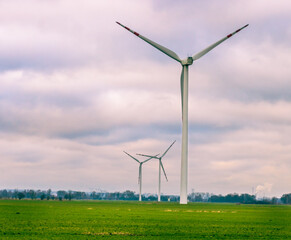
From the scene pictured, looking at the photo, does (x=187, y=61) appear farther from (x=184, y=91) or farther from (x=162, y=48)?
(x=184, y=91)

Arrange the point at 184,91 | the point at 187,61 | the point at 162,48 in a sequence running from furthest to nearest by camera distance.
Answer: the point at 187,61 → the point at 162,48 → the point at 184,91

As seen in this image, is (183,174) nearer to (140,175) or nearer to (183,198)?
(183,198)

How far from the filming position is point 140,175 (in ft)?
616

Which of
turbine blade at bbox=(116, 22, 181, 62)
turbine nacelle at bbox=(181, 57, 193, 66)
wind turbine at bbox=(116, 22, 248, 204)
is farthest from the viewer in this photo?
turbine nacelle at bbox=(181, 57, 193, 66)

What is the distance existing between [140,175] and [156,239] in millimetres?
158446

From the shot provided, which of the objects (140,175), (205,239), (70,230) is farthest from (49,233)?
(140,175)

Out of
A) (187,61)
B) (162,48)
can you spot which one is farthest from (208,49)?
(162,48)

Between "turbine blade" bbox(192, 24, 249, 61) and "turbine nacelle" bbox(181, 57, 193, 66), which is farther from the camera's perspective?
"turbine nacelle" bbox(181, 57, 193, 66)

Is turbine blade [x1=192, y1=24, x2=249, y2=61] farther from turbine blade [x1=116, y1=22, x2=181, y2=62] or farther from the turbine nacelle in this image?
turbine blade [x1=116, y1=22, x2=181, y2=62]

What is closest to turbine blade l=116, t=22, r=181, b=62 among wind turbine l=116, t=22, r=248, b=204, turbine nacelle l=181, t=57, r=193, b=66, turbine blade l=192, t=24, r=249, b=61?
wind turbine l=116, t=22, r=248, b=204

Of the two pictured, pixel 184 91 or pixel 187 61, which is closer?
pixel 184 91

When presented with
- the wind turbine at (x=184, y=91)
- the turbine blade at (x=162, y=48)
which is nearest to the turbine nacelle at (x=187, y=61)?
the wind turbine at (x=184, y=91)

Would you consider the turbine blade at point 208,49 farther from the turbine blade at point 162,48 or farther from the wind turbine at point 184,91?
the turbine blade at point 162,48

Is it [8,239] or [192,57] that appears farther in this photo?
[192,57]
